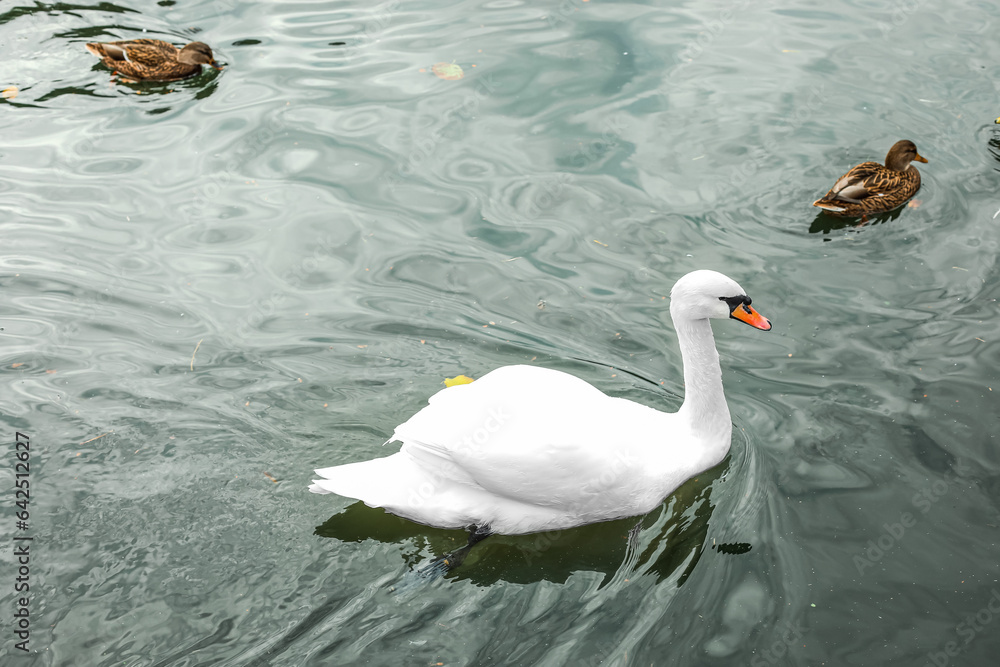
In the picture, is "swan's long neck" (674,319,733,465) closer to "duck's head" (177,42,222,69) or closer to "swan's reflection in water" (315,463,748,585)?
"swan's reflection in water" (315,463,748,585)

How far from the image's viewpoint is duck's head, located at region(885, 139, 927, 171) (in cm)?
650

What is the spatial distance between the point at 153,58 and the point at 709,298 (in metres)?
6.31

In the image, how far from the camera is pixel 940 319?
217 inches

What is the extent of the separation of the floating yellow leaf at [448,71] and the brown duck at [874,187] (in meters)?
3.74

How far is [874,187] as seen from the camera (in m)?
6.24

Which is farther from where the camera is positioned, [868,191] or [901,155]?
[901,155]

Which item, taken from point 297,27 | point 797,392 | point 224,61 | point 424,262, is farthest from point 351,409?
point 297,27

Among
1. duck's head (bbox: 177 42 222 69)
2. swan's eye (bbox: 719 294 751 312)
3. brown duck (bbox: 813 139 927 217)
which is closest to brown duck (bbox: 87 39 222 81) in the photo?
duck's head (bbox: 177 42 222 69)

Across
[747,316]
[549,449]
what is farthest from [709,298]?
Answer: [549,449]

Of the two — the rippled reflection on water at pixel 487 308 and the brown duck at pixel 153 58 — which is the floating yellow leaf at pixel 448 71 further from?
the brown duck at pixel 153 58

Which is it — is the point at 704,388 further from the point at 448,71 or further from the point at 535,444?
the point at 448,71

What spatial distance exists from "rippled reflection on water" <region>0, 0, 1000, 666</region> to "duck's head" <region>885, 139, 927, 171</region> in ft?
1.20

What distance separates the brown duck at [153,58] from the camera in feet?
26.6

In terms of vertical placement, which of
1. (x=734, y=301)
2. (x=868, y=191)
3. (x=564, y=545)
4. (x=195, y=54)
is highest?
(x=195, y=54)
